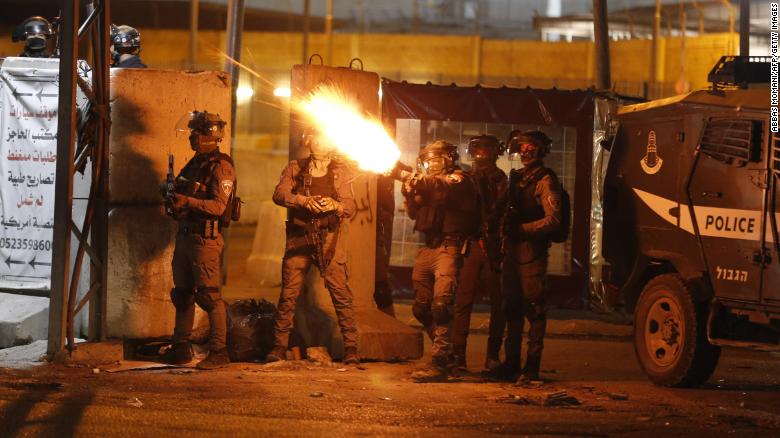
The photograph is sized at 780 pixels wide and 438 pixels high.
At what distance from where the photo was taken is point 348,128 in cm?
1053

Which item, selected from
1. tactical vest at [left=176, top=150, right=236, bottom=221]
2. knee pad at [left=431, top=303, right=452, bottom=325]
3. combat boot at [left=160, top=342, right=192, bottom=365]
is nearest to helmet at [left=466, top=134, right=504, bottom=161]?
knee pad at [left=431, top=303, right=452, bottom=325]

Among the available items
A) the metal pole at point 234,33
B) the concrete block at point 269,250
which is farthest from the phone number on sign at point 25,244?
the concrete block at point 269,250

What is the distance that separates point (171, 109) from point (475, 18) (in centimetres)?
4248

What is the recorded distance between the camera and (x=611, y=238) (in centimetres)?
1038

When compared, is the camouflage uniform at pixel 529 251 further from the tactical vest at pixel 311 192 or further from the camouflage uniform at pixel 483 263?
the tactical vest at pixel 311 192

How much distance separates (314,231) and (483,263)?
1.55 metres

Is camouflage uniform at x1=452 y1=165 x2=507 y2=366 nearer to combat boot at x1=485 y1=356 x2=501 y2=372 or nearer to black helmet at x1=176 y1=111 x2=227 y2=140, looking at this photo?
combat boot at x1=485 y1=356 x2=501 y2=372

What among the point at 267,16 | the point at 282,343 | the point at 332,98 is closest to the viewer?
the point at 282,343

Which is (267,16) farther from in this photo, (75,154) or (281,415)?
(281,415)

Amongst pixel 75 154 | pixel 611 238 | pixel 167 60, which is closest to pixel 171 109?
pixel 75 154

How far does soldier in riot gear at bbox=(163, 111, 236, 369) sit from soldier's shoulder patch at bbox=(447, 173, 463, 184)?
1.82 meters

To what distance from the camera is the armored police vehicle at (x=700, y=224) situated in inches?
341

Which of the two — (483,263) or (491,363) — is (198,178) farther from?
(491,363)

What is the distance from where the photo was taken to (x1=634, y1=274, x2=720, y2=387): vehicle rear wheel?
911cm
